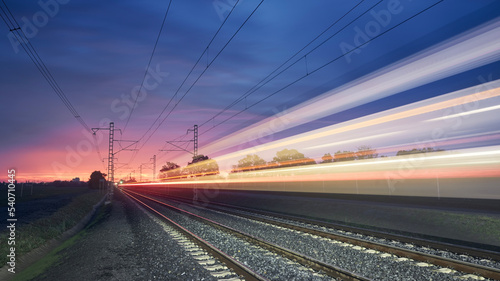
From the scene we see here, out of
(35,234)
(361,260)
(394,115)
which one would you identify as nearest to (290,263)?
(361,260)

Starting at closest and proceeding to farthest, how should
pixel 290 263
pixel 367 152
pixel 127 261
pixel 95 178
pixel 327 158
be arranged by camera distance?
pixel 290 263, pixel 127 261, pixel 367 152, pixel 327 158, pixel 95 178

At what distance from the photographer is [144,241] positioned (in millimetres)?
12664

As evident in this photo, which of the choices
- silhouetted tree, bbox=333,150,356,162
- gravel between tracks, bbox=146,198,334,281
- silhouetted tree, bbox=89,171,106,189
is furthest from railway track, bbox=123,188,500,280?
silhouetted tree, bbox=89,171,106,189

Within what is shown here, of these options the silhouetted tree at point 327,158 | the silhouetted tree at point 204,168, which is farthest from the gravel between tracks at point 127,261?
the silhouetted tree at point 204,168

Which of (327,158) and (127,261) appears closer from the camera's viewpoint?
(127,261)

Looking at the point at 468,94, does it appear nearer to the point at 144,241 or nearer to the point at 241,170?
the point at 144,241

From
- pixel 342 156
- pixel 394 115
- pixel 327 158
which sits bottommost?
pixel 327 158

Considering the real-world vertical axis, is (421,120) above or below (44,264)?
above

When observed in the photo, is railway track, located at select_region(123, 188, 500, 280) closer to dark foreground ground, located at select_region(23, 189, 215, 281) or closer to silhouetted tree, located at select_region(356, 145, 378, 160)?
dark foreground ground, located at select_region(23, 189, 215, 281)

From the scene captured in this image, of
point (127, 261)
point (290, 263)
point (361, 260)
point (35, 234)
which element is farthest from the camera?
point (35, 234)

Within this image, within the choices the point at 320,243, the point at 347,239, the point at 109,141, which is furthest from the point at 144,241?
the point at 109,141

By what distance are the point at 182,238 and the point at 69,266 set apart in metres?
4.46

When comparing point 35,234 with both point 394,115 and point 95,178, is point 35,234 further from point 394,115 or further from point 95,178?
point 95,178

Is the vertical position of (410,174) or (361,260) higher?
(410,174)
